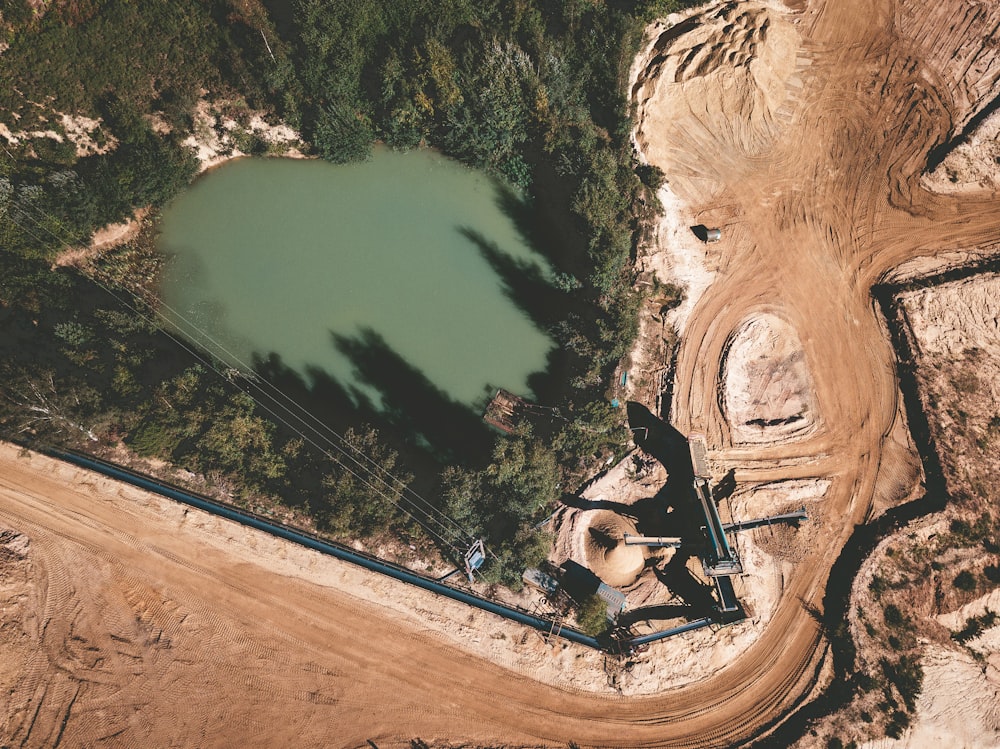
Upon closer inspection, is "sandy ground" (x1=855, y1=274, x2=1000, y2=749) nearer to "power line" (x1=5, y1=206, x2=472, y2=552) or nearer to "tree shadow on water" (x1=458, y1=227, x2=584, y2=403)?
"tree shadow on water" (x1=458, y1=227, x2=584, y2=403)

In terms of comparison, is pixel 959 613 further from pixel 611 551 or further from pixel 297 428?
pixel 297 428

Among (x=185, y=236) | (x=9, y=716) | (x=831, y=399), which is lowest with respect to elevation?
(x=9, y=716)

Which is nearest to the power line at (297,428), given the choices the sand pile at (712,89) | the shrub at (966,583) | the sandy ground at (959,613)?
the sandy ground at (959,613)

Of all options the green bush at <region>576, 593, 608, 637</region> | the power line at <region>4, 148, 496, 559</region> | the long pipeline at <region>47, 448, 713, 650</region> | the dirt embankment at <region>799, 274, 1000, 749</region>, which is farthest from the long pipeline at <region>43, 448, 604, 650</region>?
the dirt embankment at <region>799, 274, 1000, 749</region>

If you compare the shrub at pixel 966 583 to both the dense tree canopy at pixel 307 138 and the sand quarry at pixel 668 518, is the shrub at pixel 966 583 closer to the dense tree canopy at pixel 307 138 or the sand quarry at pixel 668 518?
the sand quarry at pixel 668 518

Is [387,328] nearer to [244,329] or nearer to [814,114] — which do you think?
[244,329]

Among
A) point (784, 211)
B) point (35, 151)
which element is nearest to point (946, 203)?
point (784, 211)
